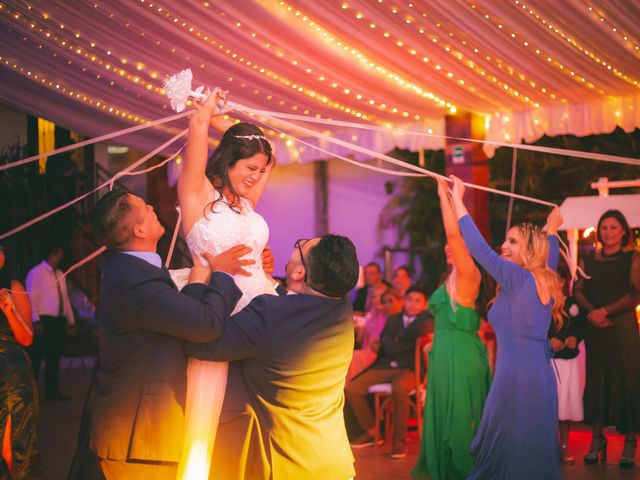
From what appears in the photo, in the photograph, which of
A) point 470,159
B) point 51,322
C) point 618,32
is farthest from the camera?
point 51,322

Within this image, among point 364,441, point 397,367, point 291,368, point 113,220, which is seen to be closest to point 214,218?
point 113,220

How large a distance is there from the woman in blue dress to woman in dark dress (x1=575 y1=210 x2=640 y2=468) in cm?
154

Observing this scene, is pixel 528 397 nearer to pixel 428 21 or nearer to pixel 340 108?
pixel 428 21

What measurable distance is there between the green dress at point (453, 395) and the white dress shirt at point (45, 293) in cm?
448

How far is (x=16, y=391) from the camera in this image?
4.24 meters

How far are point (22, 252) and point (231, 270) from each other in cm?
727

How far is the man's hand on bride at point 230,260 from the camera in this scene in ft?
9.27

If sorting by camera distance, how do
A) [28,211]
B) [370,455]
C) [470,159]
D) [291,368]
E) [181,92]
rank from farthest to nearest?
[28,211], [470,159], [370,455], [181,92], [291,368]

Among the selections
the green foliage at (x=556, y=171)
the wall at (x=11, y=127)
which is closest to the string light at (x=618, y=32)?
the green foliage at (x=556, y=171)

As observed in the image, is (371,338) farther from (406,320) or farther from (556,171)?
(556,171)

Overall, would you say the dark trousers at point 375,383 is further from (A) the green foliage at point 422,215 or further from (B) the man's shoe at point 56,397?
(A) the green foliage at point 422,215

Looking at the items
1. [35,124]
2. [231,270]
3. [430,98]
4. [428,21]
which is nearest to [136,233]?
[231,270]

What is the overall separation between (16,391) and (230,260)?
196 centimetres

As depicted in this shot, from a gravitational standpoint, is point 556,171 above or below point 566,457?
above
